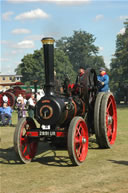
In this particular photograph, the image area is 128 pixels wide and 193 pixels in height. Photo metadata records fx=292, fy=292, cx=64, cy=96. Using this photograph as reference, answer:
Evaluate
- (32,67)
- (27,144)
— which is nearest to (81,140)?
(27,144)

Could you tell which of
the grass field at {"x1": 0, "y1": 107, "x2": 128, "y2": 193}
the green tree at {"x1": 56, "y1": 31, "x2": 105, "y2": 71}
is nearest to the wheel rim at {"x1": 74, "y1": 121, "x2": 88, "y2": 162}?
the grass field at {"x1": 0, "y1": 107, "x2": 128, "y2": 193}

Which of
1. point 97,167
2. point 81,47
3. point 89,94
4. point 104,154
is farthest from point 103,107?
point 81,47

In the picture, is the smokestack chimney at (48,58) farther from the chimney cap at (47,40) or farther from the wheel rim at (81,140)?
the wheel rim at (81,140)

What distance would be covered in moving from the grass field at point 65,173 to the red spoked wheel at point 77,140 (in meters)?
0.15

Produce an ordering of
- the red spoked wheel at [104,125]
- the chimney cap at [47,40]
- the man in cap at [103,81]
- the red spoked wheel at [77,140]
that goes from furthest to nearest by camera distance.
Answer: the man in cap at [103,81], the red spoked wheel at [104,125], the chimney cap at [47,40], the red spoked wheel at [77,140]

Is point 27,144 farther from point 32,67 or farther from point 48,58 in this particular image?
point 32,67

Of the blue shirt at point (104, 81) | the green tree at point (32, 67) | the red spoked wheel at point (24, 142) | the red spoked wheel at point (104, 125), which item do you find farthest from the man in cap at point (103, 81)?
the green tree at point (32, 67)

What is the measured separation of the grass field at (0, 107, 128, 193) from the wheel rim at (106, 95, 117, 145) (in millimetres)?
485

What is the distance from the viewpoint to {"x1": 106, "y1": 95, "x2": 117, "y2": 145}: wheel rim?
23.0ft

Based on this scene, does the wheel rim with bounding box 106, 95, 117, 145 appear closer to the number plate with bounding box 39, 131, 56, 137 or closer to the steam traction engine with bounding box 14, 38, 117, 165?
the steam traction engine with bounding box 14, 38, 117, 165

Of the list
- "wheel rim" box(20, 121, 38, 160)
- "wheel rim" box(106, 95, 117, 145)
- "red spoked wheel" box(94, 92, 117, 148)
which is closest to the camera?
"wheel rim" box(20, 121, 38, 160)

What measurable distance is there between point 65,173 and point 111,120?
2563mm

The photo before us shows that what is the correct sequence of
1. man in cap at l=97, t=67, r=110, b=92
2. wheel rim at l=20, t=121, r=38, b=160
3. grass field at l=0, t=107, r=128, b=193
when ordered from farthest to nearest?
1. man in cap at l=97, t=67, r=110, b=92
2. wheel rim at l=20, t=121, r=38, b=160
3. grass field at l=0, t=107, r=128, b=193

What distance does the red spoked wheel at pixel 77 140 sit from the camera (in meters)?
5.13
